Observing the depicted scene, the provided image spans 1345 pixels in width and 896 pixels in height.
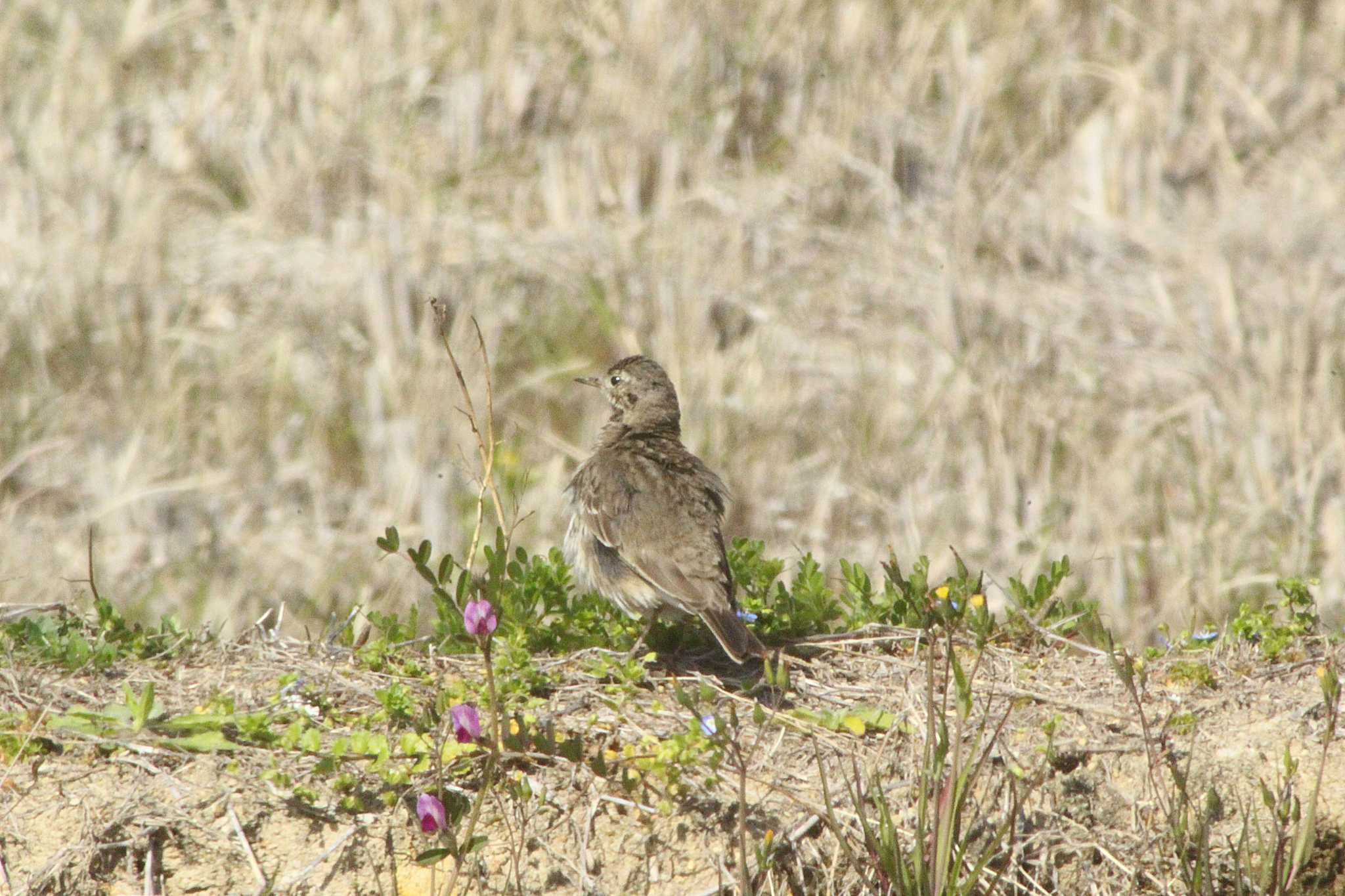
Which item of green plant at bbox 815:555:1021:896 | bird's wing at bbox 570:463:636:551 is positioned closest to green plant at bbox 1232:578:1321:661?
green plant at bbox 815:555:1021:896

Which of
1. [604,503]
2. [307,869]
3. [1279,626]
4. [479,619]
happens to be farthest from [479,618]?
[1279,626]

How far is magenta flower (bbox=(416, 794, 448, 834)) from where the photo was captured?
4.22 meters

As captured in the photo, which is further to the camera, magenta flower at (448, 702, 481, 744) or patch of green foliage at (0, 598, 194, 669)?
patch of green foliage at (0, 598, 194, 669)

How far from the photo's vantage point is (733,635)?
5.22 metres

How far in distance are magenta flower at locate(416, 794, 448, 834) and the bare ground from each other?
0.13 m

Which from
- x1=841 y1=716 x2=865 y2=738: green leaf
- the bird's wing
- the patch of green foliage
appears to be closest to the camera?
x1=841 y1=716 x2=865 y2=738: green leaf

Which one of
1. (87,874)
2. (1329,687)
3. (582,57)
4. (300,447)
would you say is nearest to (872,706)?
(1329,687)

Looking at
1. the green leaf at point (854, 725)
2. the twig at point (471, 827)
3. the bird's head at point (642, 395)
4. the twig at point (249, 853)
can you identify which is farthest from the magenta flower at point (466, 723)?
the bird's head at point (642, 395)

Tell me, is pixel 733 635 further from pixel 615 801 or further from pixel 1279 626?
pixel 1279 626

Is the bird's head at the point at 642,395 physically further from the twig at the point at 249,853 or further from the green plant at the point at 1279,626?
the twig at the point at 249,853

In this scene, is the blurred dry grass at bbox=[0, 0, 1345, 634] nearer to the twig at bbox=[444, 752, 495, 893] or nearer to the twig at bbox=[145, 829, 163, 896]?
the twig at bbox=[444, 752, 495, 893]

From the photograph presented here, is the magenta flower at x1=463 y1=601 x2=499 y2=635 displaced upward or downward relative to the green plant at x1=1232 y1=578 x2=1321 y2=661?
upward

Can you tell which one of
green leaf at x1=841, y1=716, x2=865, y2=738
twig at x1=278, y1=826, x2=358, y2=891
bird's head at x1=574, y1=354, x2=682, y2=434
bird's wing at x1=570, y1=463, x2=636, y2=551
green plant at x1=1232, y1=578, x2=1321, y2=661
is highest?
bird's head at x1=574, y1=354, x2=682, y2=434

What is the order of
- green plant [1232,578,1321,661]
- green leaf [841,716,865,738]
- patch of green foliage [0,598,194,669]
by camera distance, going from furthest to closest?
green plant [1232,578,1321,661]
patch of green foliage [0,598,194,669]
green leaf [841,716,865,738]
